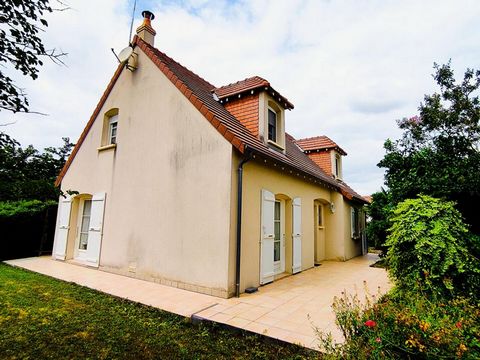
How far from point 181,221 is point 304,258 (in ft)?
16.5

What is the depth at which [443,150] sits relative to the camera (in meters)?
9.92

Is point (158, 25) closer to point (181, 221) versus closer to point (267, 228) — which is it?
point (181, 221)

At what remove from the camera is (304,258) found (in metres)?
9.17

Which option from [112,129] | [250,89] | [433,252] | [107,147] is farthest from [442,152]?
[112,129]

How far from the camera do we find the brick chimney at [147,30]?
9.24m

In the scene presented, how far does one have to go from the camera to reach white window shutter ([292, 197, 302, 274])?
330 inches

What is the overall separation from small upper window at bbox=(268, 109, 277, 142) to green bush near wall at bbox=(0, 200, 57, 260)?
32.9ft

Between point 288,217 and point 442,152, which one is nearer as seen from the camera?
point 442,152

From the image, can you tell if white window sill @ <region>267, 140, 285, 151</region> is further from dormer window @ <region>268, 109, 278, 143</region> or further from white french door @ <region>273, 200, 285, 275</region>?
white french door @ <region>273, 200, 285, 275</region>

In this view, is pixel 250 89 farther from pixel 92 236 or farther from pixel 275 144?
pixel 92 236

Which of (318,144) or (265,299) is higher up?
(318,144)

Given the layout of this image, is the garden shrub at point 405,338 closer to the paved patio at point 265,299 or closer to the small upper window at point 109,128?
the paved patio at point 265,299

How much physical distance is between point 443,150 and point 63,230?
15277 millimetres

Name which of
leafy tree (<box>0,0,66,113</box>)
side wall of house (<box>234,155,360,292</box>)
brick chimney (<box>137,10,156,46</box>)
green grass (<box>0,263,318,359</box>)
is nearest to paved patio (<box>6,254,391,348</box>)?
green grass (<box>0,263,318,359</box>)
